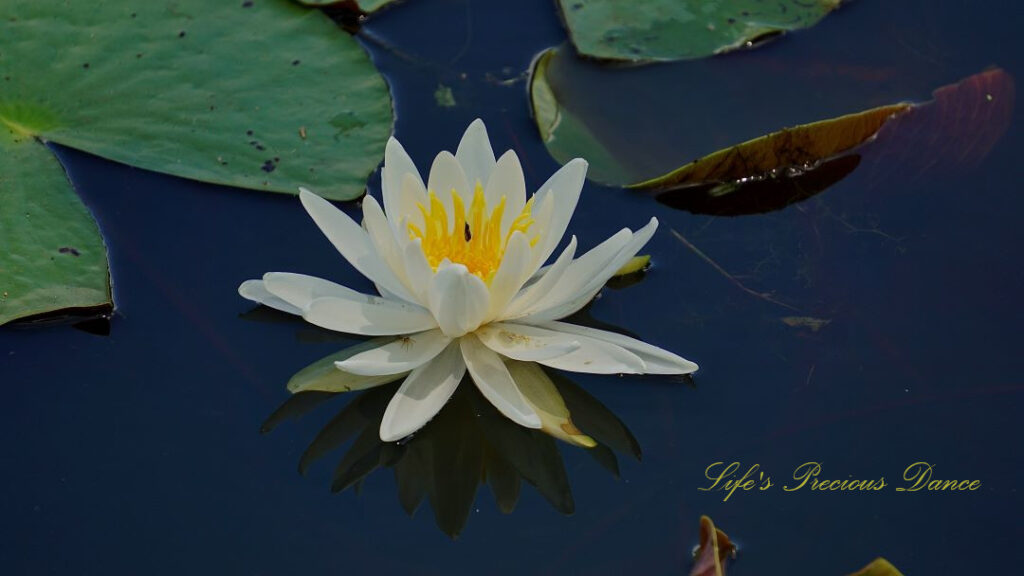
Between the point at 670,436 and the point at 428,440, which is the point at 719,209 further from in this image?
the point at 428,440

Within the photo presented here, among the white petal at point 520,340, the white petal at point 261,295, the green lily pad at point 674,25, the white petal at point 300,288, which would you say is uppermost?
the green lily pad at point 674,25

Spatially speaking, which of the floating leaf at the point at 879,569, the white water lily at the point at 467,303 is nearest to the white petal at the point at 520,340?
the white water lily at the point at 467,303

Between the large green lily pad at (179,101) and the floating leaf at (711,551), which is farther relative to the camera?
the large green lily pad at (179,101)

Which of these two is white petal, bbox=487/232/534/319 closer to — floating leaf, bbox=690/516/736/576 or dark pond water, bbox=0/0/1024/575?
dark pond water, bbox=0/0/1024/575

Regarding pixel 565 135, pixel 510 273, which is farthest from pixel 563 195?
pixel 565 135

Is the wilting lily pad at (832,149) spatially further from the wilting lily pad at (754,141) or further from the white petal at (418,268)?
the white petal at (418,268)

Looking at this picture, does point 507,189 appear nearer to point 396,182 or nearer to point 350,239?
point 396,182
